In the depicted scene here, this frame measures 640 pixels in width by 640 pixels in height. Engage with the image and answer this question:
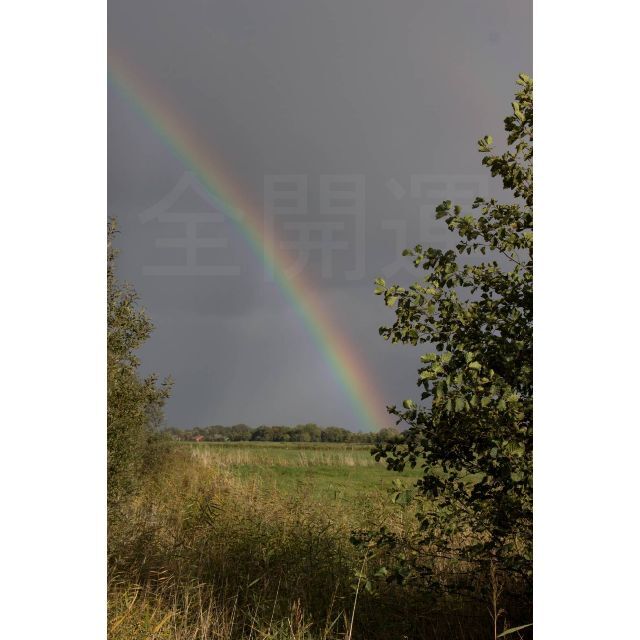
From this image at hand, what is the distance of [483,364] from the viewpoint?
3.60m

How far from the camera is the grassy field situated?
460cm

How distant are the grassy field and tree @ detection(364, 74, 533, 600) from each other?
1.49 ft

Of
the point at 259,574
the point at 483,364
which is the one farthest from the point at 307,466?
the point at 483,364

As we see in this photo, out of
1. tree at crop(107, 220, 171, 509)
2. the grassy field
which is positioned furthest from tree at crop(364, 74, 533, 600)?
tree at crop(107, 220, 171, 509)

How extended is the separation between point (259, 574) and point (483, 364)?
345 cm

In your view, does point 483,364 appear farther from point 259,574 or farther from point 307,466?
point 307,466

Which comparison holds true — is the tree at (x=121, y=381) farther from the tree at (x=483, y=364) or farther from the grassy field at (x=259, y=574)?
the tree at (x=483, y=364)

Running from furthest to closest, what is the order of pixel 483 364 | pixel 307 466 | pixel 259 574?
pixel 307 466, pixel 259 574, pixel 483 364

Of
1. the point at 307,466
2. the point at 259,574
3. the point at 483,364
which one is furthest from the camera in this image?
the point at 307,466

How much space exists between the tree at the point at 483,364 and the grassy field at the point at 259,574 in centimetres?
45

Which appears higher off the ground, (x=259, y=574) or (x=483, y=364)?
(x=483, y=364)
